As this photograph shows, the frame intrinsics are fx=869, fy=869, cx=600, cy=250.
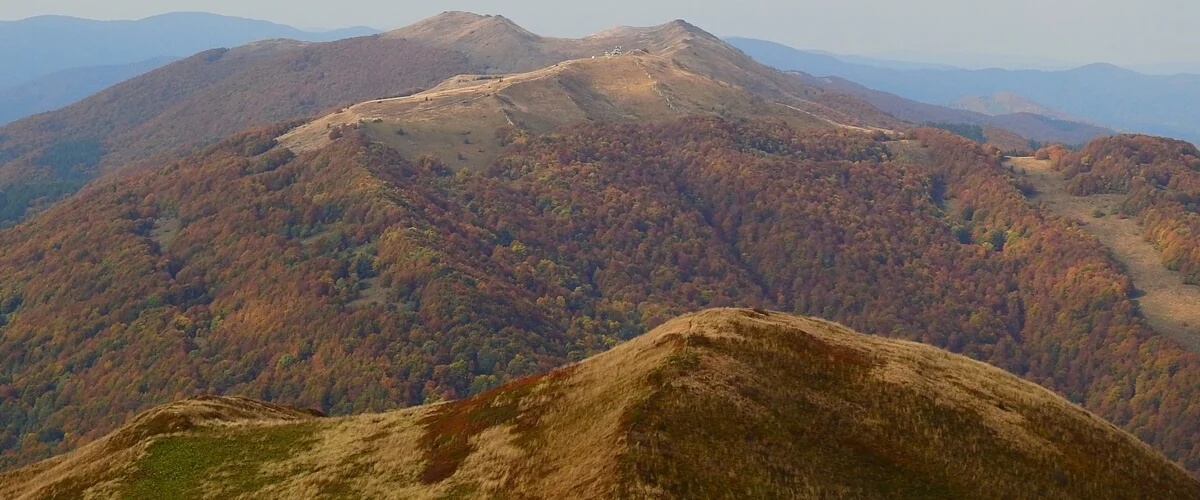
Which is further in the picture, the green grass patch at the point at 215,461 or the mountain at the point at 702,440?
the green grass patch at the point at 215,461

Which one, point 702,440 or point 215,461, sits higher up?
point 702,440

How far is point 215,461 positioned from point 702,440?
100 feet

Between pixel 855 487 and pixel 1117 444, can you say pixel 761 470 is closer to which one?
pixel 855 487

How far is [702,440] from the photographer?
38312 millimetres

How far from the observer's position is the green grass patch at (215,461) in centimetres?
4803

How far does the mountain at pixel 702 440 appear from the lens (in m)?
37.7

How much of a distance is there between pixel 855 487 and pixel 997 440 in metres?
11.2

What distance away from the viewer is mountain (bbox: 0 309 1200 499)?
3766 cm

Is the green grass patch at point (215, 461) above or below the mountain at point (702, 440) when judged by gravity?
below

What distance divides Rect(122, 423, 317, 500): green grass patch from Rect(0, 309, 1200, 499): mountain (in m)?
0.14

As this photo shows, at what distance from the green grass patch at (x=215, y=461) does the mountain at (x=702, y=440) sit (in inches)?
5.6

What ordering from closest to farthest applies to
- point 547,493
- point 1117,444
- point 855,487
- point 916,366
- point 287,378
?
1. point 547,493
2. point 855,487
3. point 1117,444
4. point 916,366
5. point 287,378

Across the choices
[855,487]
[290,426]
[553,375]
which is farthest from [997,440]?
[290,426]

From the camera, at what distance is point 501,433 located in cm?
4412
